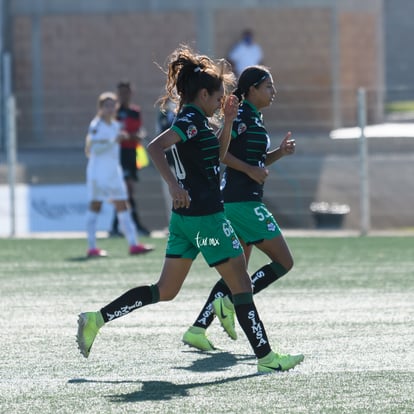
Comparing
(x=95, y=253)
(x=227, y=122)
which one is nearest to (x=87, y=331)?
(x=227, y=122)

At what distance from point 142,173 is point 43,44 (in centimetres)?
680

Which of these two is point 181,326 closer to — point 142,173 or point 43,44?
point 142,173

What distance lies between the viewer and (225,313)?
8141 mm

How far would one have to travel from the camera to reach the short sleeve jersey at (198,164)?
23.4ft

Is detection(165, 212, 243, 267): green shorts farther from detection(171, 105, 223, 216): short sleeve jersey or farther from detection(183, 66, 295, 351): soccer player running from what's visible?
detection(183, 66, 295, 351): soccer player running

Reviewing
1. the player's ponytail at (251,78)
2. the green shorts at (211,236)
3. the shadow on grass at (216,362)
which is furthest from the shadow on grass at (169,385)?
the player's ponytail at (251,78)

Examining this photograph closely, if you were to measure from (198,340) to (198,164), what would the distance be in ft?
4.42

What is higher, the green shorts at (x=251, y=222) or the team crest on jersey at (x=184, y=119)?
the team crest on jersey at (x=184, y=119)

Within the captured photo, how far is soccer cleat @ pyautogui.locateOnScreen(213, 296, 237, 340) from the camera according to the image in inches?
320

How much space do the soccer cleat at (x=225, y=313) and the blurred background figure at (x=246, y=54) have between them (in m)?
15.6

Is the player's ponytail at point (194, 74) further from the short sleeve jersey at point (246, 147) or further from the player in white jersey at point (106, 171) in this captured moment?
the player in white jersey at point (106, 171)

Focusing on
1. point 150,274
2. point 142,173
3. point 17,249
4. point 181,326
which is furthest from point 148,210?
point 181,326

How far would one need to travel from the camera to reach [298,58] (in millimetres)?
24797

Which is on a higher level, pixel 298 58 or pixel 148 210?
pixel 298 58
